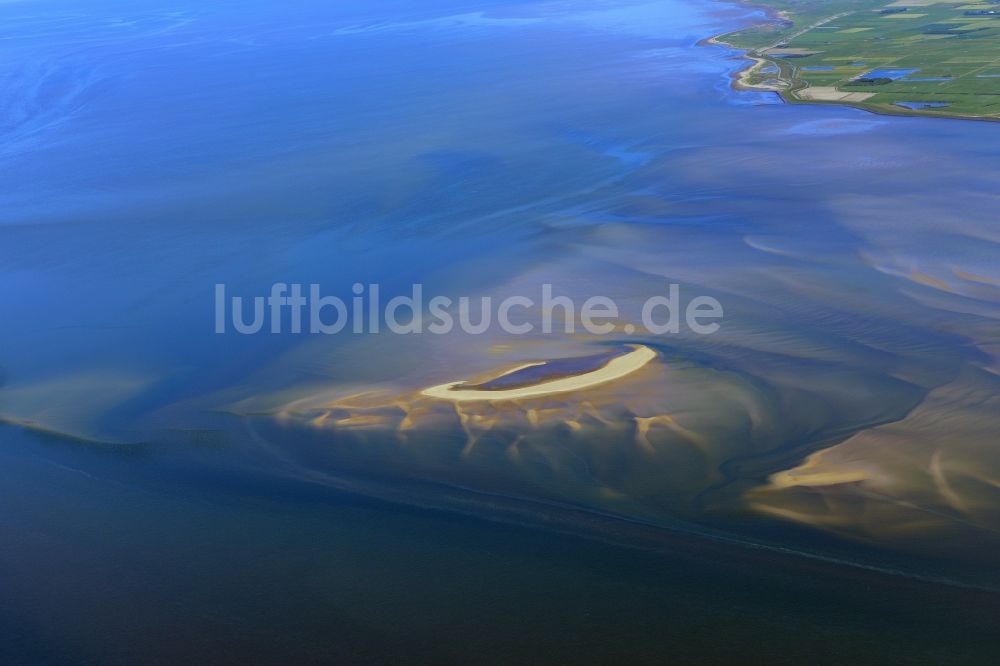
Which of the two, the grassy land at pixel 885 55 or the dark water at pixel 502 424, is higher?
the grassy land at pixel 885 55

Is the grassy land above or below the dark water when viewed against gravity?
above

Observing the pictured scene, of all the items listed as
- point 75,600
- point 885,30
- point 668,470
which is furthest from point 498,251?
point 885,30

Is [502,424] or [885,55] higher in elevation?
[885,55]

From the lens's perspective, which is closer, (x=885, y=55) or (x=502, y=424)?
(x=502, y=424)

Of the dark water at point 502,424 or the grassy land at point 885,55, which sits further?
the grassy land at point 885,55

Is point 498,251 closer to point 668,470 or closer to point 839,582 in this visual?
point 668,470
